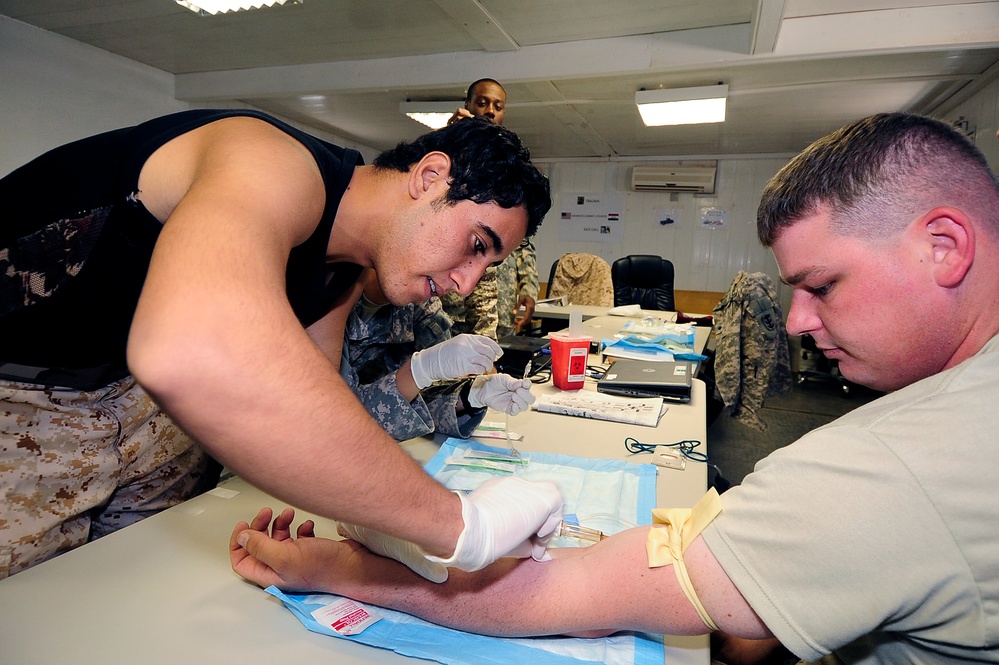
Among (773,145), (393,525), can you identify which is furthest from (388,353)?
(773,145)

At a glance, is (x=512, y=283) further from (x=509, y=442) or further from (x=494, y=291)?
(x=509, y=442)

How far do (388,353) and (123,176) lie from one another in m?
1.05

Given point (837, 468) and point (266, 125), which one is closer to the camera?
point (837, 468)

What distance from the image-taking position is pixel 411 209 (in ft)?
3.56

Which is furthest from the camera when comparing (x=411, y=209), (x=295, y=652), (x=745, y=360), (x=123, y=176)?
(x=745, y=360)

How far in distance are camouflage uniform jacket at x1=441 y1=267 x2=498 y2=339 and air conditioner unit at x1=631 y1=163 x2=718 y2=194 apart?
4887 mm

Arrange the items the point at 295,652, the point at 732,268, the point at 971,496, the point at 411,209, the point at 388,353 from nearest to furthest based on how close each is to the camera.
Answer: the point at 971,496, the point at 295,652, the point at 411,209, the point at 388,353, the point at 732,268

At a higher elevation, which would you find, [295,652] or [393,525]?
[393,525]

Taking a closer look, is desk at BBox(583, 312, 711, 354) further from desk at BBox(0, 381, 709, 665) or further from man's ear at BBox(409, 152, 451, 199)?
desk at BBox(0, 381, 709, 665)

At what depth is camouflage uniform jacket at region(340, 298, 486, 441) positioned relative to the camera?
132cm

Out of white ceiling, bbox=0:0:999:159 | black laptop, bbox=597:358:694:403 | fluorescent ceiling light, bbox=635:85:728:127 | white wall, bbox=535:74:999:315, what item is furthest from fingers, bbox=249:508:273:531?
white wall, bbox=535:74:999:315

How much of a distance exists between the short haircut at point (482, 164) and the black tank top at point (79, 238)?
0.25 m

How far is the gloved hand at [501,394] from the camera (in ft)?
4.59

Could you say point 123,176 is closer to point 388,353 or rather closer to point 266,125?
point 266,125
